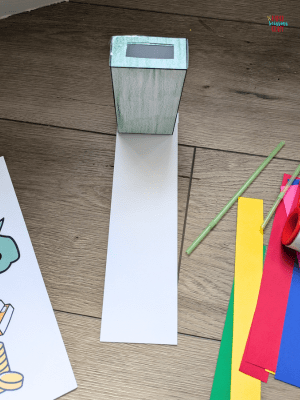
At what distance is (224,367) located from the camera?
18.5 inches

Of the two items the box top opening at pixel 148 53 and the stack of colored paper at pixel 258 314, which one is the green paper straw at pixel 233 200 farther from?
the box top opening at pixel 148 53

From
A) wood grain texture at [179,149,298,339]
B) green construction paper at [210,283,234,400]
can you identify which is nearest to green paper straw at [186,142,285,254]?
wood grain texture at [179,149,298,339]

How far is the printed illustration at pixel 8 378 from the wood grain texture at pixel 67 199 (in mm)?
96

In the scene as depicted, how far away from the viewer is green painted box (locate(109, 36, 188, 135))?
0.41 metres

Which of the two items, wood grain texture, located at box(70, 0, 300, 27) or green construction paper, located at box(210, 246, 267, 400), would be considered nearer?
green construction paper, located at box(210, 246, 267, 400)

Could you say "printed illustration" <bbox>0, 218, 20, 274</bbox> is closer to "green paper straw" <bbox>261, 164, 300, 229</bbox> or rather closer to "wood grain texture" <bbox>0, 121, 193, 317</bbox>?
"wood grain texture" <bbox>0, 121, 193, 317</bbox>

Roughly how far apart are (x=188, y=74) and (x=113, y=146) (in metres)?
0.18

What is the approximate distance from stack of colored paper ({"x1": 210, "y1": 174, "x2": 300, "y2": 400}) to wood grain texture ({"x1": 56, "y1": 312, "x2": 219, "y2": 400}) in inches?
1.0

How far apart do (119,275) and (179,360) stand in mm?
145

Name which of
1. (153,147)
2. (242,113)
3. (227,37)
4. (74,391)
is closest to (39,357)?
(74,391)

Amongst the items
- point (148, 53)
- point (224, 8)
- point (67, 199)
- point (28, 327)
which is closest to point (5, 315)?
point (28, 327)

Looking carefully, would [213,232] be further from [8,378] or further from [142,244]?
[8,378]

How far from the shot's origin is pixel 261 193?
21.0 inches

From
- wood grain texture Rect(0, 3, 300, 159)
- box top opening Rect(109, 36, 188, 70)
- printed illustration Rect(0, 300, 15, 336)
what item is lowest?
printed illustration Rect(0, 300, 15, 336)
